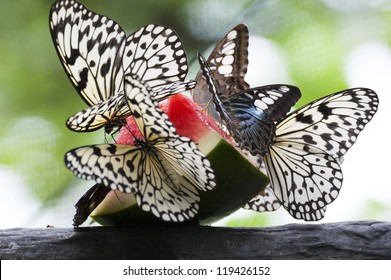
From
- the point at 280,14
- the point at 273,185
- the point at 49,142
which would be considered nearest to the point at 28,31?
the point at 49,142

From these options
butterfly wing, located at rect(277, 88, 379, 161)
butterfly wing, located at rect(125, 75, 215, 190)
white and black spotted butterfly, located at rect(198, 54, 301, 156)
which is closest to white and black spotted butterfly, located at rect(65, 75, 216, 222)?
butterfly wing, located at rect(125, 75, 215, 190)

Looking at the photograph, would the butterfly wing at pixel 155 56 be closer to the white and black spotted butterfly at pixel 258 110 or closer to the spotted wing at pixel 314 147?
the white and black spotted butterfly at pixel 258 110

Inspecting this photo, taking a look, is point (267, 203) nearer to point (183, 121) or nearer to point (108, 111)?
point (183, 121)

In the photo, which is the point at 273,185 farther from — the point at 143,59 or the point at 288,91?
the point at 143,59

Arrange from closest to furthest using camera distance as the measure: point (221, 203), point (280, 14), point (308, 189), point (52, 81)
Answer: point (221, 203) → point (308, 189) → point (52, 81) → point (280, 14)

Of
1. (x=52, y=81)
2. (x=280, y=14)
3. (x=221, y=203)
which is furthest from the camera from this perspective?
(x=280, y=14)

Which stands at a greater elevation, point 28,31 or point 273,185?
point 28,31
